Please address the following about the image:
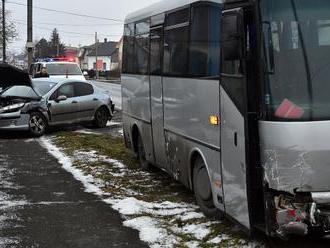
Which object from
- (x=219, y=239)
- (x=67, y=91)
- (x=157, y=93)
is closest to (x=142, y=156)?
(x=157, y=93)

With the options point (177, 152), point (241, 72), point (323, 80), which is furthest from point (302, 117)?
point (177, 152)

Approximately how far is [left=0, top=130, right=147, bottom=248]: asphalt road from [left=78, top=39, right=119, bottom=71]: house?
12922 centimetres

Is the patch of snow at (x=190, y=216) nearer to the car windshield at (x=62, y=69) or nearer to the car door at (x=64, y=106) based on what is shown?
the car door at (x=64, y=106)

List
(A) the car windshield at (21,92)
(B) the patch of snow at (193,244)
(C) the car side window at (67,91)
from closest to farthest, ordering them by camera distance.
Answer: (B) the patch of snow at (193,244) < (A) the car windshield at (21,92) < (C) the car side window at (67,91)

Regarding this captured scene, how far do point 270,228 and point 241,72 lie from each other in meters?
1.46

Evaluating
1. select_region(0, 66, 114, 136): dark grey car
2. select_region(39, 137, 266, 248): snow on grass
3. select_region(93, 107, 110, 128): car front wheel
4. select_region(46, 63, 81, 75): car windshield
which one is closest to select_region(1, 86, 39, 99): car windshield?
select_region(0, 66, 114, 136): dark grey car

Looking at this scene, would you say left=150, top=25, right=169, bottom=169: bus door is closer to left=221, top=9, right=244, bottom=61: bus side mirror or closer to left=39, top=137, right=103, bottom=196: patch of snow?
left=39, top=137, right=103, bottom=196: patch of snow

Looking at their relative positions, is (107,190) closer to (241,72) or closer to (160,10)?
(160,10)

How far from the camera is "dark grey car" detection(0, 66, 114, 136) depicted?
16453mm

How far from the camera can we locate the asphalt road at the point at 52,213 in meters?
6.78

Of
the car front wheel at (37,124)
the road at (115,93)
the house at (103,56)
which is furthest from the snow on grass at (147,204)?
the house at (103,56)

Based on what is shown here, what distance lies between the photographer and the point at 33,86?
693 inches

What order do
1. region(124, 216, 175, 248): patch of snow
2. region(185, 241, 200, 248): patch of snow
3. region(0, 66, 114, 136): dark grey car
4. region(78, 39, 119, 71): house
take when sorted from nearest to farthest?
1. region(185, 241, 200, 248): patch of snow
2. region(124, 216, 175, 248): patch of snow
3. region(0, 66, 114, 136): dark grey car
4. region(78, 39, 119, 71): house

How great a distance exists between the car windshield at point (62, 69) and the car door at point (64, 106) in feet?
31.2
